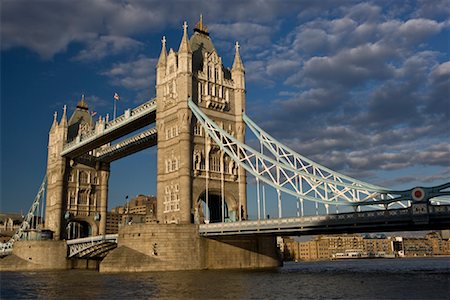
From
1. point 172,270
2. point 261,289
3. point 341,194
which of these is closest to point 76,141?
point 172,270

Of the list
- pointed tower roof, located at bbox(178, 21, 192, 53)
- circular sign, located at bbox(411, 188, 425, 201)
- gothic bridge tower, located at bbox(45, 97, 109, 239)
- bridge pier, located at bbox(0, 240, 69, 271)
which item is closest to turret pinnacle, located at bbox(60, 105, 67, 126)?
gothic bridge tower, located at bbox(45, 97, 109, 239)

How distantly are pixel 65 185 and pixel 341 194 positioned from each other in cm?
6396

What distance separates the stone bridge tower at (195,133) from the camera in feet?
212

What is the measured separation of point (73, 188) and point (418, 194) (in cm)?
7293

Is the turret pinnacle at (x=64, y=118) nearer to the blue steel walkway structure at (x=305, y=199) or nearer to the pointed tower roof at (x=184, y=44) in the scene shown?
the blue steel walkway structure at (x=305, y=199)

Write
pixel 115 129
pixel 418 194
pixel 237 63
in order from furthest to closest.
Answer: pixel 115 129 < pixel 237 63 < pixel 418 194

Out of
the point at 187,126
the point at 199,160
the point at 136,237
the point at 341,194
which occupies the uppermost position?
the point at 187,126

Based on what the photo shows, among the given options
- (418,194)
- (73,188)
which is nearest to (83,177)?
(73,188)

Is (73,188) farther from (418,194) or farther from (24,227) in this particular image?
(418,194)

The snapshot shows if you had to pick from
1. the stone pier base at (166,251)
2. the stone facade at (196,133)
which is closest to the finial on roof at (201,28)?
the stone facade at (196,133)

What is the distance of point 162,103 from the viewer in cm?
7038

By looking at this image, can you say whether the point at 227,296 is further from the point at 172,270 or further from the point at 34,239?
the point at 34,239

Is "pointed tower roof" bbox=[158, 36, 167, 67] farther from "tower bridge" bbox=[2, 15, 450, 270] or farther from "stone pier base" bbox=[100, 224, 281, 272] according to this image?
"stone pier base" bbox=[100, 224, 281, 272]

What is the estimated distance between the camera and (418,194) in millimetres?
42656
